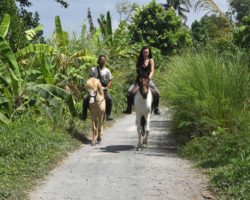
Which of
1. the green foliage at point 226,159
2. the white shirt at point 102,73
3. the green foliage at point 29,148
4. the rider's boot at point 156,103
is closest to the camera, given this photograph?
the green foliage at point 226,159

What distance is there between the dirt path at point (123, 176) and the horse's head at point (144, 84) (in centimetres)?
129

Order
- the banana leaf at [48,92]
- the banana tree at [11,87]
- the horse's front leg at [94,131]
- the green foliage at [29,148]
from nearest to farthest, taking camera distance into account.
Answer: the green foliage at [29,148], the banana tree at [11,87], the horse's front leg at [94,131], the banana leaf at [48,92]

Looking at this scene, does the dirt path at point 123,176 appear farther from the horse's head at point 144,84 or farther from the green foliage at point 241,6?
the green foliage at point 241,6

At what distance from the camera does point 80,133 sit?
44.7 feet

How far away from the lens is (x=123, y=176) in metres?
8.45

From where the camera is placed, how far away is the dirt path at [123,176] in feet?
23.8

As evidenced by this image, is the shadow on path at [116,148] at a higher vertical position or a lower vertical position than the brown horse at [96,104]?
lower

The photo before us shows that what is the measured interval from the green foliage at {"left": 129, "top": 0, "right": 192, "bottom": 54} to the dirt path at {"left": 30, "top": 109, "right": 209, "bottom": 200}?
20.4 m

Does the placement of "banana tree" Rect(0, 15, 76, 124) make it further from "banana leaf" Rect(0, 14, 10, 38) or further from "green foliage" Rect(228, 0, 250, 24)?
"green foliage" Rect(228, 0, 250, 24)

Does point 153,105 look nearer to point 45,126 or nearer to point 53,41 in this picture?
point 45,126

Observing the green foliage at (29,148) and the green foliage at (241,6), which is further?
the green foliage at (241,6)

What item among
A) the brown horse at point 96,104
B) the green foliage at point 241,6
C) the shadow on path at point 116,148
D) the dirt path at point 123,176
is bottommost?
the dirt path at point 123,176

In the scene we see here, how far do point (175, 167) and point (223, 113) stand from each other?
1924mm

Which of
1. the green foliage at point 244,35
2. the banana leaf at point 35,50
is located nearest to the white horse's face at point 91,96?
the banana leaf at point 35,50
